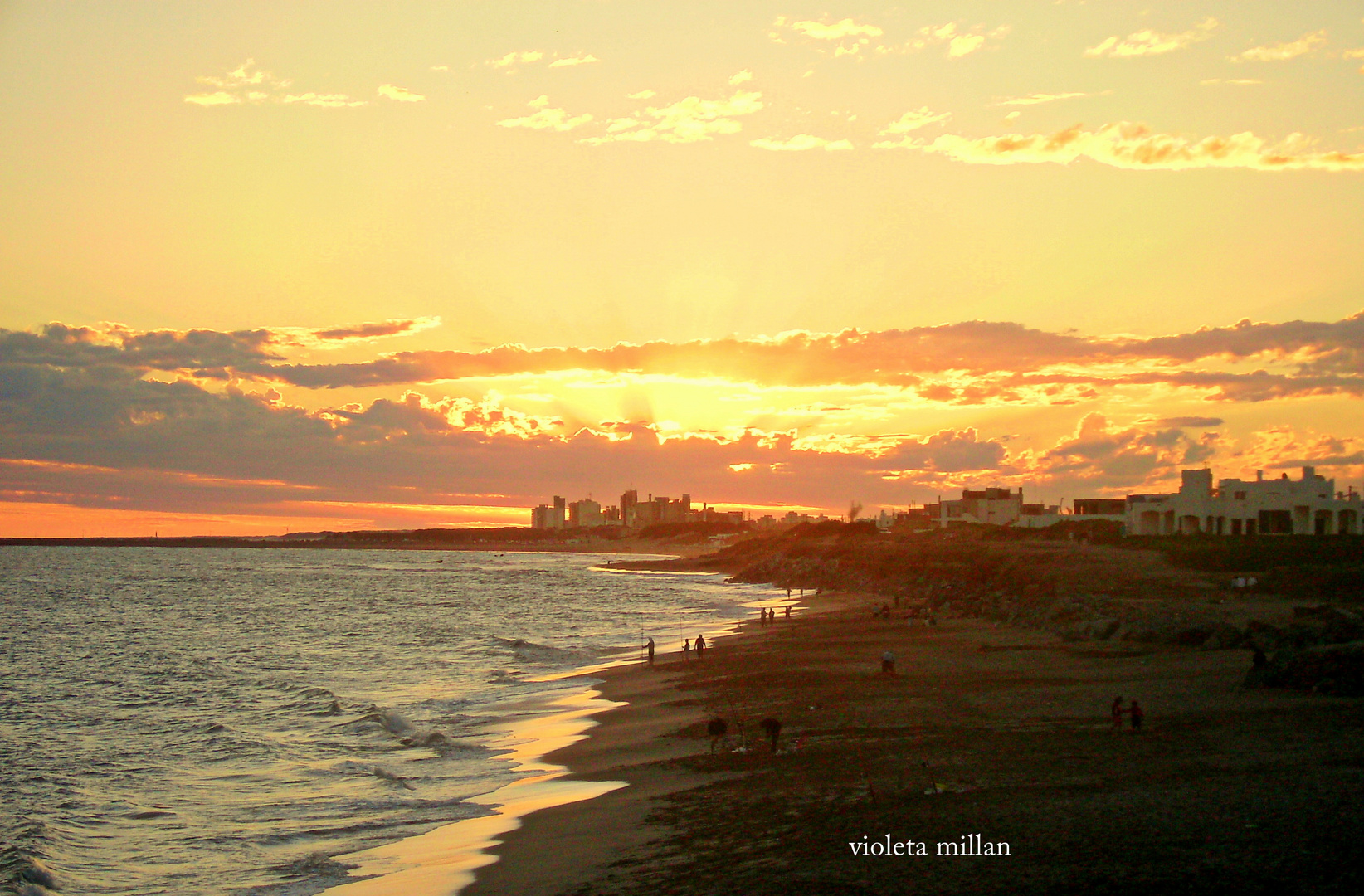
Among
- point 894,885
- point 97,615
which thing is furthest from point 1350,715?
point 97,615

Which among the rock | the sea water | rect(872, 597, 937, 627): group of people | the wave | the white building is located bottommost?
the sea water

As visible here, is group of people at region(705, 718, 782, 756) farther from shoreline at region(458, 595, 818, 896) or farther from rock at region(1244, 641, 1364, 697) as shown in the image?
rock at region(1244, 641, 1364, 697)

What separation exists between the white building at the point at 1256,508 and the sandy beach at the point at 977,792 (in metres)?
64.1

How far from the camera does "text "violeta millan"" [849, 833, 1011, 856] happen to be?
1175cm

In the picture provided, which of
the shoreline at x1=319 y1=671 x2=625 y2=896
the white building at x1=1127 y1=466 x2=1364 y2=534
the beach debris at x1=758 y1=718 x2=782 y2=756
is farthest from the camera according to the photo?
the white building at x1=1127 y1=466 x2=1364 y2=534

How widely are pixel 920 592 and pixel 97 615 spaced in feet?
207

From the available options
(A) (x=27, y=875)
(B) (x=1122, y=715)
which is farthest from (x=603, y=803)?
(B) (x=1122, y=715)

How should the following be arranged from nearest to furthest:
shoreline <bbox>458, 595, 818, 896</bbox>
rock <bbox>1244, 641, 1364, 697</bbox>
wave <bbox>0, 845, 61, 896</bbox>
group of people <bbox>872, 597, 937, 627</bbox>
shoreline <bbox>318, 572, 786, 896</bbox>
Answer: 1. shoreline <bbox>458, 595, 818, 896</bbox>
2. shoreline <bbox>318, 572, 786, 896</bbox>
3. wave <bbox>0, 845, 61, 896</bbox>
4. rock <bbox>1244, 641, 1364, 697</bbox>
5. group of people <bbox>872, 597, 937, 627</bbox>

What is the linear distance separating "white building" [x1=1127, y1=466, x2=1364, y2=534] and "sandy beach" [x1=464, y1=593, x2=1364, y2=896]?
6410 cm

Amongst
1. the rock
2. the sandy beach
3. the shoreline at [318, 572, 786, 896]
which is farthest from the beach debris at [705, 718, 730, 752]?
the rock

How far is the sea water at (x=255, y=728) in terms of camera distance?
17141 mm

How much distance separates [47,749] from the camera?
86.3 feet

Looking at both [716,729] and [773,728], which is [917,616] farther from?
[773,728]

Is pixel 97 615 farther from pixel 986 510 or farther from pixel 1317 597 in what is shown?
pixel 986 510
